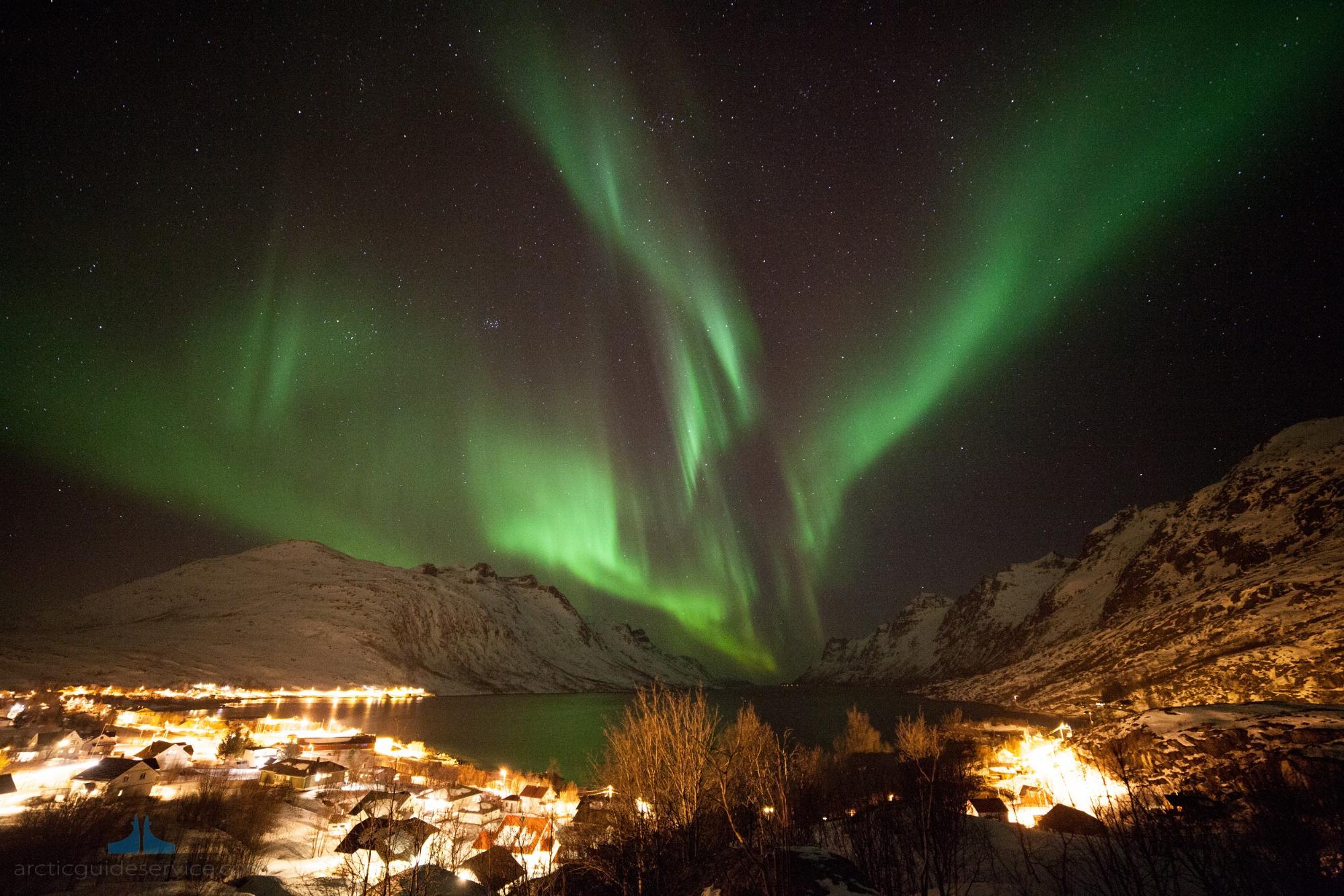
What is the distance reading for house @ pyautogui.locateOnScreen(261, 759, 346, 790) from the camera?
4734cm

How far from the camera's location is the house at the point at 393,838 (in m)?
28.9

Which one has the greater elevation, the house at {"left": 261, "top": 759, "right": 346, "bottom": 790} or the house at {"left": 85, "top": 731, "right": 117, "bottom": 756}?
the house at {"left": 85, "top": 731, "right": 117, "bottom": 756}

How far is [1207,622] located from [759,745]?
10151cm

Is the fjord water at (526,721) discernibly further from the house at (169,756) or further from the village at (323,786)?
the house at (169,756)

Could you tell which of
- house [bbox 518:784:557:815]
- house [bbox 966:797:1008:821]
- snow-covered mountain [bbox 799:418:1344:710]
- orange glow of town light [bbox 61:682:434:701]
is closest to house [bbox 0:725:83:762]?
house [bbox 518:784:557:815]

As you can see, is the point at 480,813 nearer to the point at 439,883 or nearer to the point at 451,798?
the point at 451,798

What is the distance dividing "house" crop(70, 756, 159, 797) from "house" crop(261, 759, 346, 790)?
895 cm

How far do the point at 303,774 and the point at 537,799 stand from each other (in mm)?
20601

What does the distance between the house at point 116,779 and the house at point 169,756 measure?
6.89 m

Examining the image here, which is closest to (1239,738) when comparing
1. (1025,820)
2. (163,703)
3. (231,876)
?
(1025,820)

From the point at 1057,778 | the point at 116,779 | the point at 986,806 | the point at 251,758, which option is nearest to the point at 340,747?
the point at 251,758

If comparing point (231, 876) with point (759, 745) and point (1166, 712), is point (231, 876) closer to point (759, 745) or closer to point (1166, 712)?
point (759, 745)

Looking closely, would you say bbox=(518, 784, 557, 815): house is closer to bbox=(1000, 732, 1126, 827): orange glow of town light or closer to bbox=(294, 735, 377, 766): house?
bbox=(294, 735, 377, 766): house

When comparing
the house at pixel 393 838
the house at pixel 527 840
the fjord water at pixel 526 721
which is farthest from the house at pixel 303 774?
the fjord water at pixel 526 721
